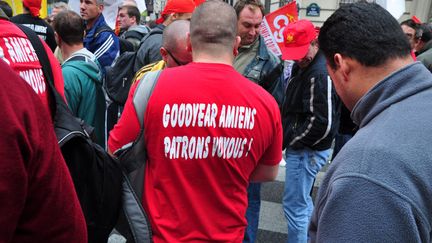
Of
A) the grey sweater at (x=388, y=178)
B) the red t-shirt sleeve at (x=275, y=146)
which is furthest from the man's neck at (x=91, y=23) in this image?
the grey sweater at (x=388, y=178)

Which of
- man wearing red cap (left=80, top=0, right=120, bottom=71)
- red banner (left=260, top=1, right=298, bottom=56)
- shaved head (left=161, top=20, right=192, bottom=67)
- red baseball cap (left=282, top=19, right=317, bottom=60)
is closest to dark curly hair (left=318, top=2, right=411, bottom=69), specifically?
shaved head (left=161, top=20, right=192, bottom=67)

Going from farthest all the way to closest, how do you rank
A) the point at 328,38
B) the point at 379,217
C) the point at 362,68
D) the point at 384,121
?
1. the point at 328,38
2. the point at 362,68
3. the point at 384,121
4. the point at 379,217

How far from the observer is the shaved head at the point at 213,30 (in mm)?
1737

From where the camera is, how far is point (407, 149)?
94cm

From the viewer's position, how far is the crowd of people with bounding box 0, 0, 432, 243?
888 millimetres

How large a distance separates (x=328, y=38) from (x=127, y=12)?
5370 millimetres

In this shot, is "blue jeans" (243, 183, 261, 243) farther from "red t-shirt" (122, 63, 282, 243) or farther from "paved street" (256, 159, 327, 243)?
"red t-shirt" (122, 63, 282, 243)

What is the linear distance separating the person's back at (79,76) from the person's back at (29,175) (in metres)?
2.03

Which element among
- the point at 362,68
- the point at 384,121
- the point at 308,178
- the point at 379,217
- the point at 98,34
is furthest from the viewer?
the point at 98,34

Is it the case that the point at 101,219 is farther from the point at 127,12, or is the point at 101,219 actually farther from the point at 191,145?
the point at 127,12

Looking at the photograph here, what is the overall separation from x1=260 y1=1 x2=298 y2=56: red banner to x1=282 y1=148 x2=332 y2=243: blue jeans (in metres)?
1.59

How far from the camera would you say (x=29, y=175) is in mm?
820

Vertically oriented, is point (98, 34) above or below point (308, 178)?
above

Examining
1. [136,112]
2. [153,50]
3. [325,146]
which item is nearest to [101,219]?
[136,112]
